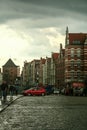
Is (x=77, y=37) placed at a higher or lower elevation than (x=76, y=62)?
higher

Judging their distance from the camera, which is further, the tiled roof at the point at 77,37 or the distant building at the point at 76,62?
the tiled roof at the point at 77,37

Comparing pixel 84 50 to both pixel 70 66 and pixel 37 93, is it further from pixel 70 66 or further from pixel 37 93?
pixel 37 93

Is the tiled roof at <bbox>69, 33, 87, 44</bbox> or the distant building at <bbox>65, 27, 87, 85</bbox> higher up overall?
the tiled roof at <bbox>69, 33, 87, 44</bbox>

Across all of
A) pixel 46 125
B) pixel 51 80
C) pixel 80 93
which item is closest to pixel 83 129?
pixel 46 125

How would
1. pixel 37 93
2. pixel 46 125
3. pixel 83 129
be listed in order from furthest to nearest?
pixel 37 93 → pixel 46 125 → pixel 83 129

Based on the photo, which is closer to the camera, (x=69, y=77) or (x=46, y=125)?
(x=46, y=125)

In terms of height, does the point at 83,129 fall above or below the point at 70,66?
below

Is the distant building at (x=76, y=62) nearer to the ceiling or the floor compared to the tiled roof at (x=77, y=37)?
nearer to the floor

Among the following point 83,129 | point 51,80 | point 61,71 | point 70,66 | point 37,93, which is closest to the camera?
point 83,129

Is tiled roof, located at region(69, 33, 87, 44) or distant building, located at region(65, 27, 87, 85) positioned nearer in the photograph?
distant building, located at region(65, 27, 87, 85)

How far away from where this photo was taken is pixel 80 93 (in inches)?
3664

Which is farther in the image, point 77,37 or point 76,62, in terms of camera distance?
point 77,37

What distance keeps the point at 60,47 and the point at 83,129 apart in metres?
148

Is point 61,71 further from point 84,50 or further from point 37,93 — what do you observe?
point 37,93
